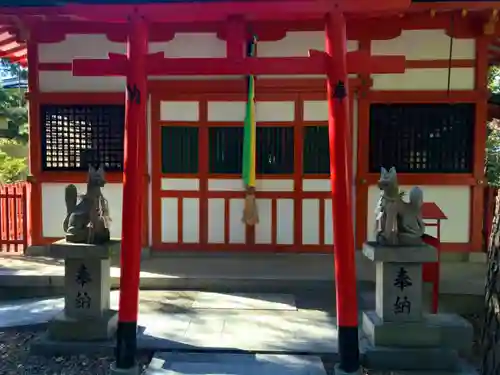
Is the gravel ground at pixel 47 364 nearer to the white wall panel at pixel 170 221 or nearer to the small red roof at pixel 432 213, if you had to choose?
the white wall panel at pixel 170 221

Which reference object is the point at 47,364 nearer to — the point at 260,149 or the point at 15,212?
the point at 15,212

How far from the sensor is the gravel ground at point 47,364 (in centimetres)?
446

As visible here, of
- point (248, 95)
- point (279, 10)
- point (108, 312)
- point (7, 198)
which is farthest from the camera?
point (7, 198)

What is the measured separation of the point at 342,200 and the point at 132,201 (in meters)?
1.76

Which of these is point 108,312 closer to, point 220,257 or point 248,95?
point 220,257

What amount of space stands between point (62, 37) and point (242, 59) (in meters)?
4.39

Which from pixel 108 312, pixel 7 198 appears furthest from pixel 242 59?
pixel 7 198

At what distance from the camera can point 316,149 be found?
7781 millimetres

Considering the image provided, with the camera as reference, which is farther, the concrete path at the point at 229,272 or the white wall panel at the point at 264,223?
the white wall panel at the point at 264,223

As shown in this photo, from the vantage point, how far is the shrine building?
7453mm

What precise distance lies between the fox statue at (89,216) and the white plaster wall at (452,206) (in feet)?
13.9

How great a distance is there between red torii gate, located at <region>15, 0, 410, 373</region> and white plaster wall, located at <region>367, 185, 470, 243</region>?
355 centimetres

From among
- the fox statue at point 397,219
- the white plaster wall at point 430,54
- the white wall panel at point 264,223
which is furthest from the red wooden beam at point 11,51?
the fox statue at point 397,219

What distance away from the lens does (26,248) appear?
26.0 ft
